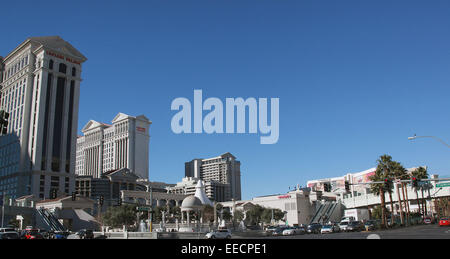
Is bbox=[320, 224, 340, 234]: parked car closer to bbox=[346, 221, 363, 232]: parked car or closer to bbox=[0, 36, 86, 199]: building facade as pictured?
bbox=[346, 221, 363, 232]: parked car

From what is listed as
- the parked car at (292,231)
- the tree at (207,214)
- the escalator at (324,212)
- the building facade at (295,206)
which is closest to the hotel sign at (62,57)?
the building facade at (295,206)

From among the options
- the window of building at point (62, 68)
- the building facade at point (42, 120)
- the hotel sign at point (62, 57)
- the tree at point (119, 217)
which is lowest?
the tree at point (119, 217)

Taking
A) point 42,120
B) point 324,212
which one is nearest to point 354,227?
point 324,212

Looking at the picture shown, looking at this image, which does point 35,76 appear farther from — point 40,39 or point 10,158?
point 10,158

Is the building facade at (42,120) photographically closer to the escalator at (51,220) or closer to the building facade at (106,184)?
the building facade at (106,184)

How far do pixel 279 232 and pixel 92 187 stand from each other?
449 feet

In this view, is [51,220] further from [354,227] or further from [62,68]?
[62,68]

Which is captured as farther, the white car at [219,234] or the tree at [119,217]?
the tree at [119,217]

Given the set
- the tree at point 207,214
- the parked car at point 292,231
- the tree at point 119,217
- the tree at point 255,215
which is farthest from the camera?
the tree at point 255,215

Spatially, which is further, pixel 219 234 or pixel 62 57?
pixel 62 57

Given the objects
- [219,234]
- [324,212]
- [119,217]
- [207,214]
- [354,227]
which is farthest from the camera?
[324,212]

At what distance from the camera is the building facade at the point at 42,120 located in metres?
140

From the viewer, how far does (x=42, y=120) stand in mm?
143250

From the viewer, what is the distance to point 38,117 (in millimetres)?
142750
